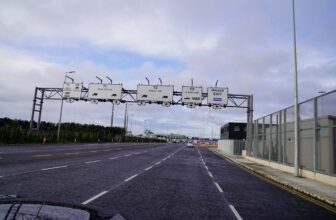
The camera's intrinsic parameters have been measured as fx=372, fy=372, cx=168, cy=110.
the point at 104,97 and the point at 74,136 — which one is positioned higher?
the point at 104,97

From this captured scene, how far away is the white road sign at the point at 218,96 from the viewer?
46.3 metres

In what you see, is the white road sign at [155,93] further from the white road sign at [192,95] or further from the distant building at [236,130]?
the distant building at [236,130]

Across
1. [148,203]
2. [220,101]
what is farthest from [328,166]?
[220,101]

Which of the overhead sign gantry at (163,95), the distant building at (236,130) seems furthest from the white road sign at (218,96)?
the distant building at (236,130)

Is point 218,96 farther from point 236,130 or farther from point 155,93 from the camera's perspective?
point 236,130

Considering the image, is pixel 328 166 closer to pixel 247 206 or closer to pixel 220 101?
pixel 247 206

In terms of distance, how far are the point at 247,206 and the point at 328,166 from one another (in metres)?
9.04

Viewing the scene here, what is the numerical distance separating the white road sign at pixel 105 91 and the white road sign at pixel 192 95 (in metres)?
8.32

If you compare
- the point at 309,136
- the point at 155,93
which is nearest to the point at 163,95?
the point at 155,93

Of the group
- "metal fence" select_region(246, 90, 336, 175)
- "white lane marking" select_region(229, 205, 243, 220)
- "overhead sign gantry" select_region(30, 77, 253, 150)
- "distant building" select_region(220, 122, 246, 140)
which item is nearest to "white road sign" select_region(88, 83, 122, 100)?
"overhead sign gantry" select_region(30, 77, 253, 150)

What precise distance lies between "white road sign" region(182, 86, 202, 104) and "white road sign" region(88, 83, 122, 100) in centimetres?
832

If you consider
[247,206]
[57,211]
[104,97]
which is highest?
[104,97]

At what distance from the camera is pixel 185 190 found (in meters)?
13.4

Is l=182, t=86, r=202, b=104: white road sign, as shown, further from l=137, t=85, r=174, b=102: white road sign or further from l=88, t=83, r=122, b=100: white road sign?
l=88, t=83, r=122, b=100: white road sign
